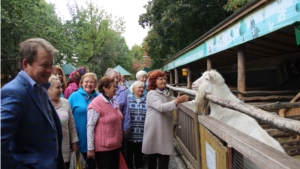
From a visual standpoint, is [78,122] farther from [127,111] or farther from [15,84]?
[15,84]

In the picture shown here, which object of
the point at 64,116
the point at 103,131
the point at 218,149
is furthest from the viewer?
the point at 103,131

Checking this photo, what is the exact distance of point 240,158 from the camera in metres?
1.88

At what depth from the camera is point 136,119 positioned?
4.24 m

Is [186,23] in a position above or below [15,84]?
above

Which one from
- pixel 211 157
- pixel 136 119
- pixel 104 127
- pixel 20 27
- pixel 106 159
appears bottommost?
pixel 106 159

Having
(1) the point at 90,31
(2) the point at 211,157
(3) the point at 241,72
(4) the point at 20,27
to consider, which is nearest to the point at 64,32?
(4) the point at 20,27

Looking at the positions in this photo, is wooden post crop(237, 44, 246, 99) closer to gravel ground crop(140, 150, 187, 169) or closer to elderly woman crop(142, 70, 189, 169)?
gravel ground crop(140, 150, 187, 169)

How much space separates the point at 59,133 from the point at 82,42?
29269mm

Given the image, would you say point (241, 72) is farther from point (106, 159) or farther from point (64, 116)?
point (64, 116)

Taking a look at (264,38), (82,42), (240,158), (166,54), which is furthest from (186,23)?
(240,158)

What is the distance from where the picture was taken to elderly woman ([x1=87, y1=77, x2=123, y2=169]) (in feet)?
9.96

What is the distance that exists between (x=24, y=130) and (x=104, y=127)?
1752 mm

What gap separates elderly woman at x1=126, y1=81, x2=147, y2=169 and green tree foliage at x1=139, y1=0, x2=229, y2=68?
56.7 ft

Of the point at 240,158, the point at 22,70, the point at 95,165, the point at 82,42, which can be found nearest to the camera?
the point at 22,70
